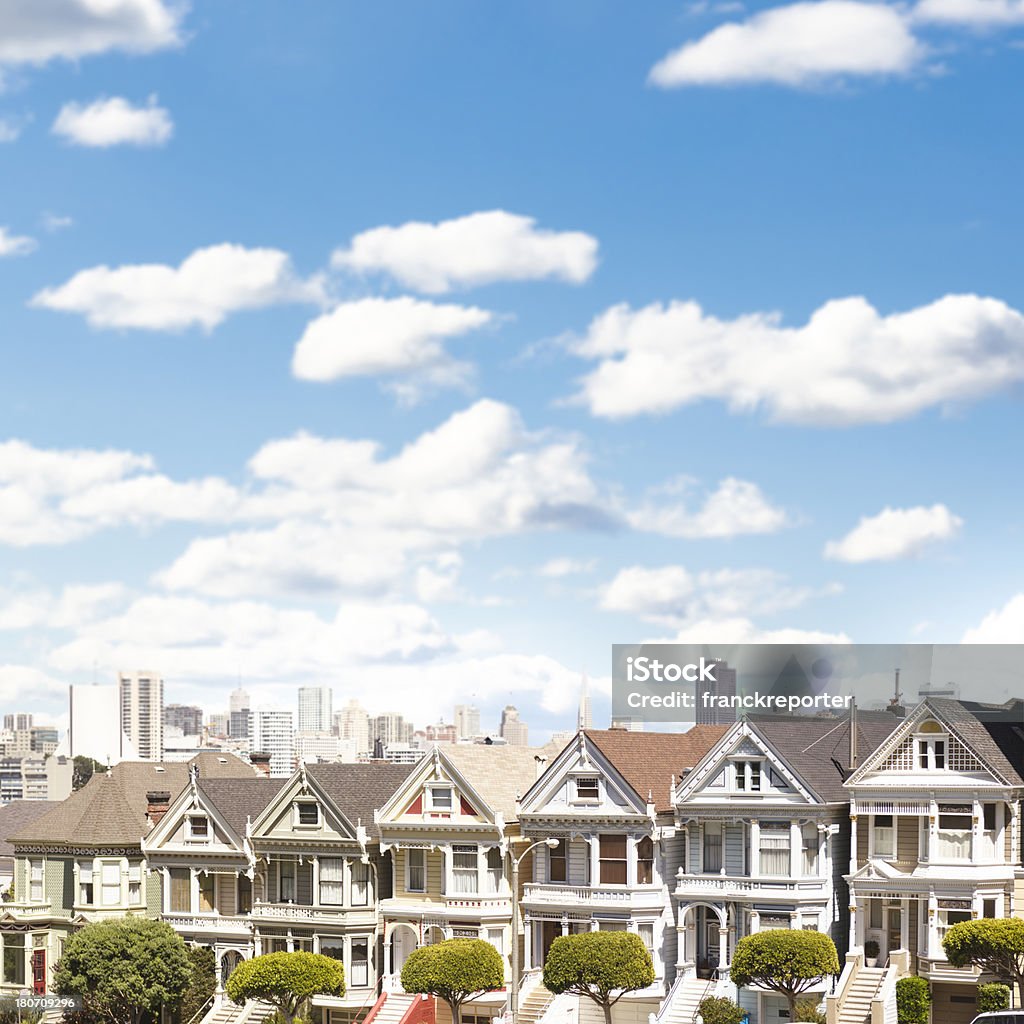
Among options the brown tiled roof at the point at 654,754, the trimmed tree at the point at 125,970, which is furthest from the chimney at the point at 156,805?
the brown tiled roof at the point at 654,754

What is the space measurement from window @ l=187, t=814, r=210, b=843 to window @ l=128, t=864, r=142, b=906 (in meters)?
3.99

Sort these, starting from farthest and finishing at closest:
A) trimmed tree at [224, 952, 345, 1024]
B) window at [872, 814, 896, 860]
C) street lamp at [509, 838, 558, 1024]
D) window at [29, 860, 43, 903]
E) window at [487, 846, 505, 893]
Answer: window at [29, 860, 43, 903]
window at [487, 846, 505, 893]
trimmed tree at [224, 952, 345, 1024]
street lamp at [509, 838, 558, 1024]
window at [872, 814, 896, 860]

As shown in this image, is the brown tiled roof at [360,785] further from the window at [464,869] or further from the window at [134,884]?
the window at [134,884]

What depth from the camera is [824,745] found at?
7206 cm

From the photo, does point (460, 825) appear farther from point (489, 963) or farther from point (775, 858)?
point (775, 858)

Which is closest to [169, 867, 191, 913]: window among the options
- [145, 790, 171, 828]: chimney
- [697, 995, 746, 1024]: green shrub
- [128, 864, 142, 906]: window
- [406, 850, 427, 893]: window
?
[128, 864, 142, 906]: window

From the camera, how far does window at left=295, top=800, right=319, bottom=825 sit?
7612 centimetres

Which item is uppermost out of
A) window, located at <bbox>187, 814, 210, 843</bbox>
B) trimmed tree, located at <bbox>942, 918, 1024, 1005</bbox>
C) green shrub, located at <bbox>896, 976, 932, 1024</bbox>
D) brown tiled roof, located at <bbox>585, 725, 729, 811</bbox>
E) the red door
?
brown tiled roof, located at <bbox>585, 725, 729, 811</bbox>

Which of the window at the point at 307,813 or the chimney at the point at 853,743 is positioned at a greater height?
the chimney at the point at 853,743

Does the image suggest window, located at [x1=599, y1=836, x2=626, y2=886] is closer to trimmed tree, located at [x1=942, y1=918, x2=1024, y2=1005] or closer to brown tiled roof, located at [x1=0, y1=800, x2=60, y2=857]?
trimmed tree, located at [x1=942, y1=918, x2=1024, y2=1005]

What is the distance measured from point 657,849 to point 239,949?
61.8ft

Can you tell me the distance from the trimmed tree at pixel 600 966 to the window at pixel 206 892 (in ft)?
57.6

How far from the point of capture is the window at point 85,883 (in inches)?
3204

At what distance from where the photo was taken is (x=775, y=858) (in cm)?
6850
